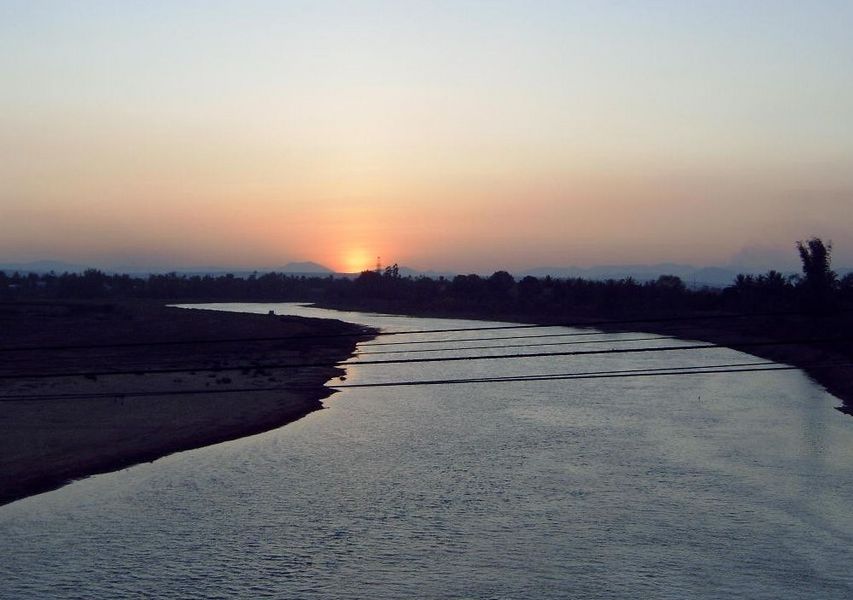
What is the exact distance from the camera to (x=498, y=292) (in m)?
127

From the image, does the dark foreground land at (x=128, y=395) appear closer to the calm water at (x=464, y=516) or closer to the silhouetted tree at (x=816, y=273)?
the calm water at (x=464, y=516)

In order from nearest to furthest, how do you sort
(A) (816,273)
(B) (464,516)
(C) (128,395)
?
(B) (464,516)
(C) (128,395)
(A) (816,273)

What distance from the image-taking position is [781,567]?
17.5 m

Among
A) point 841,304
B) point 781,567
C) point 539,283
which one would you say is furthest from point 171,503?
point 539,283

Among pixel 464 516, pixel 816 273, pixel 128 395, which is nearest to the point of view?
pixel 464 516

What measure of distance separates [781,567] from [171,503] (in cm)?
1296

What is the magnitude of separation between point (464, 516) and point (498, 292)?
10736 centimetres

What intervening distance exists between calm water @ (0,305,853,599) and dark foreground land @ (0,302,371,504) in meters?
1.49

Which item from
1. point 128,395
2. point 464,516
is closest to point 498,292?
point 128,395

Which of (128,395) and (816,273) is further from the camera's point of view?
(816,273)

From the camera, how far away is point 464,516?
20594 mm

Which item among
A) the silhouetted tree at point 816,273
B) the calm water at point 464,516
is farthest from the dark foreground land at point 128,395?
the silhouetted tree at point 816,273

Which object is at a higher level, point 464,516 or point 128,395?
point 128,395

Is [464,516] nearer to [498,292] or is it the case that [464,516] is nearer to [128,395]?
[128,395]
